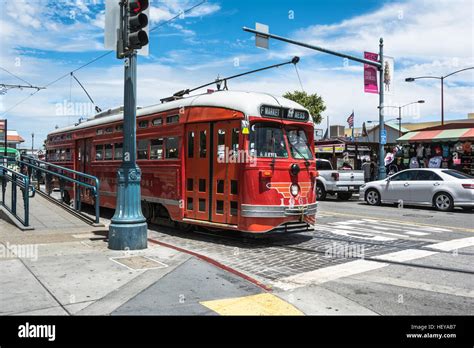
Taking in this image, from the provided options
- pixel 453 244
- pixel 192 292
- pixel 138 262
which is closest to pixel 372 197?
pixel 453 244

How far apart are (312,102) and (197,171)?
40276 mm

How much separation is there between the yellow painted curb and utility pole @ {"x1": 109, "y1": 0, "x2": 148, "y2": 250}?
3363 millimetres

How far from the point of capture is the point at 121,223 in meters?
8.33

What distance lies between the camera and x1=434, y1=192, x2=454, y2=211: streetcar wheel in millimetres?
15625

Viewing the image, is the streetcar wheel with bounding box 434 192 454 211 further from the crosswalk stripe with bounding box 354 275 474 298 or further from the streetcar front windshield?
the crosswalk stripe with bounding box 354 275 474 298

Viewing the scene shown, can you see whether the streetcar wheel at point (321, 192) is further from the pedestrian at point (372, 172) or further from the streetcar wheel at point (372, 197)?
the pedestrian at point (372, 172)

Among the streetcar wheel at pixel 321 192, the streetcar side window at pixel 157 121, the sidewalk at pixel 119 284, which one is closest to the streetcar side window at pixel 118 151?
the streetcar side window at pixel 157 121

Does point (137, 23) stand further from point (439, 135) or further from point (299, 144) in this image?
point (439, 135)

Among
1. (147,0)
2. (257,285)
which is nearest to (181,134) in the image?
(147,0)

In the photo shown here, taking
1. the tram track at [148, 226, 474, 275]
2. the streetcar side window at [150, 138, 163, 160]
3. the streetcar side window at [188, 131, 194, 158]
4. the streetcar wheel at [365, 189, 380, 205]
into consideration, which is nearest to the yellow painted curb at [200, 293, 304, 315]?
the tram track at [148, 226, 474, 275]

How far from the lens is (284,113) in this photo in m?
9.61

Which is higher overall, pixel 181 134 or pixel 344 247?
pixel 181 134

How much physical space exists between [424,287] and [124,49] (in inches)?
257
